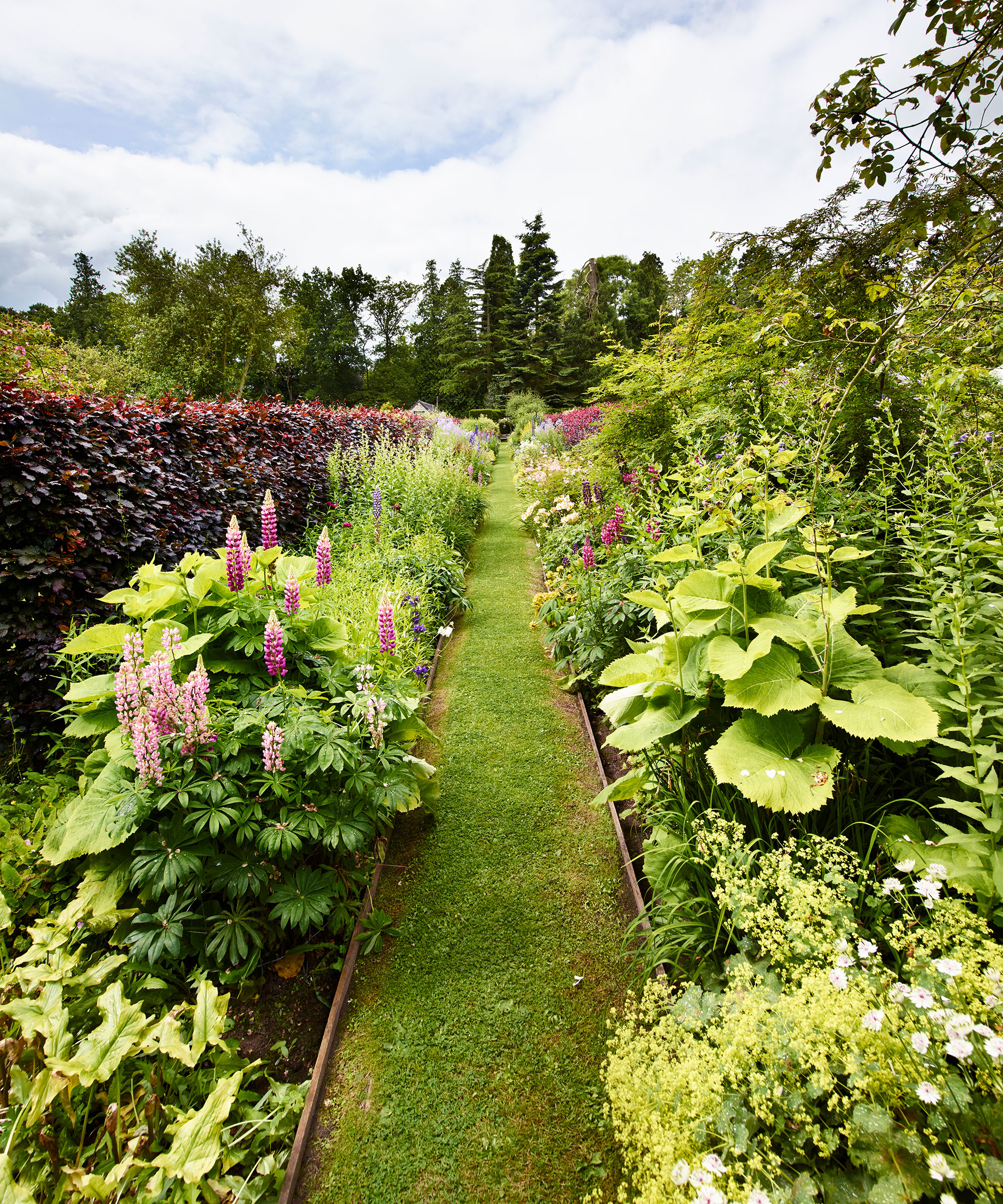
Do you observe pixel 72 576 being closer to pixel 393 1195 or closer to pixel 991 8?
pixel 393 1195

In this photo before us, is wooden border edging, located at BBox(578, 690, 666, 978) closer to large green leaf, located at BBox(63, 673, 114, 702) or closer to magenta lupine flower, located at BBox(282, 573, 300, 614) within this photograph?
magenta lupine flower, located at BBox(282, 573, 300, 614)

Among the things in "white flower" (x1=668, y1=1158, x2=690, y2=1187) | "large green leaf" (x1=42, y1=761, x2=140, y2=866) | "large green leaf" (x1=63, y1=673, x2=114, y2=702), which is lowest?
"white flower" (x1=668, y1=1158, x2=690, y2=1187)

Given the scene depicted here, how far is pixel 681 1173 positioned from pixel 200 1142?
1324mm

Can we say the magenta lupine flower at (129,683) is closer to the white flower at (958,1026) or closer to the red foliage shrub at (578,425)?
A: the white flower at (958,1026)

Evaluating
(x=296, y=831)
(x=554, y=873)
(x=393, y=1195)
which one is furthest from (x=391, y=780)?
(x=393, y=1195)

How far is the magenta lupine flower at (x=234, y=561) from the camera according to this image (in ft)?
7.93

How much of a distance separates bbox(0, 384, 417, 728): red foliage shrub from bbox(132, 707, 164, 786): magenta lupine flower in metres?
1.48

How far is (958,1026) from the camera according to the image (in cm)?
99

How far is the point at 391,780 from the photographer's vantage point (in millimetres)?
2322

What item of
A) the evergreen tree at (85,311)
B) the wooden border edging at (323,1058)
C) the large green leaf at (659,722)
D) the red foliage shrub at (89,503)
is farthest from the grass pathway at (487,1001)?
the evergreen tree at (85,311)

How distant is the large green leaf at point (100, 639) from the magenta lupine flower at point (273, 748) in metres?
0.95

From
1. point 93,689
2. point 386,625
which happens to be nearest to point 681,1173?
point 386,625

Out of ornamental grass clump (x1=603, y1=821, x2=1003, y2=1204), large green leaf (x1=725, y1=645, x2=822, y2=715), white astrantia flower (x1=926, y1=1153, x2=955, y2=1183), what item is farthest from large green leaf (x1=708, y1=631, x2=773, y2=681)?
white astrantia flower (x1=926, y1=1153, x2=955, y2=1183)

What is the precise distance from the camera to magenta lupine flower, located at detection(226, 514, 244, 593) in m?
2.42
